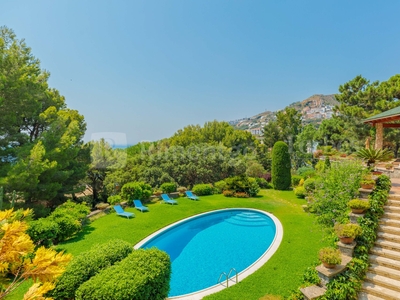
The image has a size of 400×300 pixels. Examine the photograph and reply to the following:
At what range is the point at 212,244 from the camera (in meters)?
9.77

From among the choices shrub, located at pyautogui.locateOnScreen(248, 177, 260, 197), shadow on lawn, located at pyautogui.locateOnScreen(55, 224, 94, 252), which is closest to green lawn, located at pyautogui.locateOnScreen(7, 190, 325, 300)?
shadow on lawn, located at pyautogui.locateOnScreen(55, 224, 94, 252)

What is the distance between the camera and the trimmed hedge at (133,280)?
4230 mm

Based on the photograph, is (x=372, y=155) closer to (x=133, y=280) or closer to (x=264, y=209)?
(x=264, y=209)

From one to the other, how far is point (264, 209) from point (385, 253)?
8.38m

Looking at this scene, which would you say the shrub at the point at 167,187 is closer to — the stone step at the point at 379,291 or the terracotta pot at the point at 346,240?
the terracotta pot at the point at 346,240

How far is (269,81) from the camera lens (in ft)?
75.7

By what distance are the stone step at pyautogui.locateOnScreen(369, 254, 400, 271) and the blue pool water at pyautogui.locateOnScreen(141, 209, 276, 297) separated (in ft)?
12.5

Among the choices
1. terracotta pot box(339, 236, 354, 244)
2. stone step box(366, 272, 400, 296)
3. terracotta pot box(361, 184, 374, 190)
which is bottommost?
stone step box(366, 272, 400, 296)

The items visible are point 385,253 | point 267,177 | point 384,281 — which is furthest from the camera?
point 267,177

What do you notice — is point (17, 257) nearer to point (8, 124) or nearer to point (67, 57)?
point (8, 124)

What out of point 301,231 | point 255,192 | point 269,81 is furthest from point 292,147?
point 301,231

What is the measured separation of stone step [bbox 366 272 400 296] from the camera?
485cm

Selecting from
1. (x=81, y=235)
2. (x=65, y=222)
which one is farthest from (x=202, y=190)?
(x=65, y=222)

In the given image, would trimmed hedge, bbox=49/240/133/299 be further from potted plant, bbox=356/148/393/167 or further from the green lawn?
potted plant, bbox=356/148/393/167
